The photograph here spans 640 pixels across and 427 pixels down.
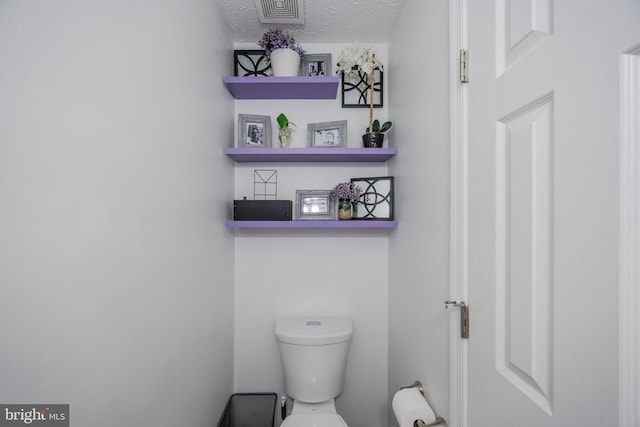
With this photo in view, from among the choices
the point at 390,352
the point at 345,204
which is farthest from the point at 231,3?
the point at 390,352

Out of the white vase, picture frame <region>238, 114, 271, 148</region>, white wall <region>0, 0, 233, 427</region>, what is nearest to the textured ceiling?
the white vase

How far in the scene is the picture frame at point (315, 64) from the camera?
162cm

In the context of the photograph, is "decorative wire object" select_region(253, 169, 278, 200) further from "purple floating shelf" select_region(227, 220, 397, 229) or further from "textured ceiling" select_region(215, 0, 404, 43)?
"textured ceiling" select_region(215, 0, 404, 43)

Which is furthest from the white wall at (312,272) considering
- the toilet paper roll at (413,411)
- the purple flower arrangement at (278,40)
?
the toilet paper roll at (413,411)

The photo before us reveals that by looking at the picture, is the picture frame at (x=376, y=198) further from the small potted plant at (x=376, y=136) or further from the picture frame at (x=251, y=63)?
the picture frame at (x=251, y=63)

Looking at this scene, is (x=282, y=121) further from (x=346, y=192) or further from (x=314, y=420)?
(x=314, y=420)

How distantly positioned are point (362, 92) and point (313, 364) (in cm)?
152

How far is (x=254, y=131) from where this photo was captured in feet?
5.20

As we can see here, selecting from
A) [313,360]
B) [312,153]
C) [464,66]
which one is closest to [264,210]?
[312,153]

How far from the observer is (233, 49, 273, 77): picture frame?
5.31 feet

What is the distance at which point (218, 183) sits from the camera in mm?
1406

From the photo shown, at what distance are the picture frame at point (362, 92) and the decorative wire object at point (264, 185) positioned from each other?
0.59m

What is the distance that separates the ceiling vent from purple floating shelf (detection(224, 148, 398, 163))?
0.65m

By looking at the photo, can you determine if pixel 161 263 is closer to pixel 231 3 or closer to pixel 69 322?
pixel 69 322
